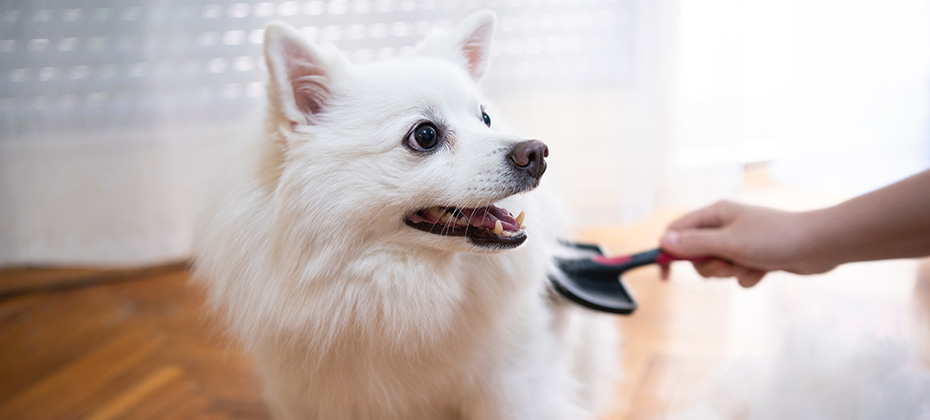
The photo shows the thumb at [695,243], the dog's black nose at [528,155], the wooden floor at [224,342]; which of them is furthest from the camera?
the wooden floor at [224,342]

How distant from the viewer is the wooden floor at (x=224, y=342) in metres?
1.62

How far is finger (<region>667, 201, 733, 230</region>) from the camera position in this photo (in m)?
1.33

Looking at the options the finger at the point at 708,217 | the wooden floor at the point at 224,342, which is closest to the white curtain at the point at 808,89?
the wooden floor at the point at 224,342

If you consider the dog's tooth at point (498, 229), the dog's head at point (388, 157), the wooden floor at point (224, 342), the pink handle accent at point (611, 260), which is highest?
the dog's head at point (388, 157)

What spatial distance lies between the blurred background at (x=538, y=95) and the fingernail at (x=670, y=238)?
113 centimetres

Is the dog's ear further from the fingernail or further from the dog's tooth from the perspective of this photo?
the fingernail

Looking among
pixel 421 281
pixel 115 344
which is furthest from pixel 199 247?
pixel 115 344

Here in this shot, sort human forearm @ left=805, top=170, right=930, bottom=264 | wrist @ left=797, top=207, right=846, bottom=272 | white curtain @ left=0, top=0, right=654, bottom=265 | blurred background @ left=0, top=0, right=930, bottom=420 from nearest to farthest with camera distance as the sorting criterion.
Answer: human forearm @ left=805, top=170, right=930, bottom=264 < wrist @ left=797, top=207, right=846, bottom=272 < blurred background @ left=0, top=0, right=930, bottom=420 < white curtain @ left=0, top=0, right=654, bottom=265

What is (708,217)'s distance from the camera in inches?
53.7

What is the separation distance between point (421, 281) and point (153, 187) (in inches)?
81.9

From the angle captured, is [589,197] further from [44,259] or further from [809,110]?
[44,259]

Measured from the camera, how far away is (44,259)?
2723mm

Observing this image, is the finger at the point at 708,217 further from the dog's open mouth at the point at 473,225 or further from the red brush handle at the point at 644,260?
the dog's open mouth at the point at 473,225

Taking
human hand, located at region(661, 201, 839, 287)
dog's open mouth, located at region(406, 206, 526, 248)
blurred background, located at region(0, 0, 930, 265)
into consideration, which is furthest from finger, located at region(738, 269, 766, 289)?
blurred background, located at region(0, 0, 930, 265)
